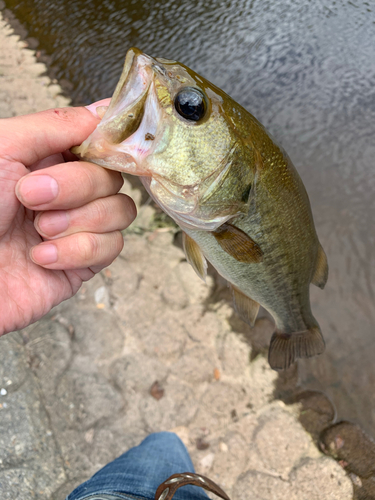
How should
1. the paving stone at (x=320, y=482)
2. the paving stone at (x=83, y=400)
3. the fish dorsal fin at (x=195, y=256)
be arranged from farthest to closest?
1. the paving stone at (x=83, y=400)
2. the paving stone at (x=320, y=482)
3. the fish dorsal fin at (x=195, y=256)

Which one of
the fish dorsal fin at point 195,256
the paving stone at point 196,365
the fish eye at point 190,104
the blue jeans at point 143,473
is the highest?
the fish eye at point 190,104

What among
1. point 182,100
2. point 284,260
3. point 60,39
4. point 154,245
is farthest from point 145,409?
point 60,39

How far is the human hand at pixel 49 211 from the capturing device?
3.68 ft

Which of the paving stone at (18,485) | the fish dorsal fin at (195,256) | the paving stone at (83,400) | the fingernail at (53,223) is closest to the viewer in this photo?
the fingernail at (53,223)

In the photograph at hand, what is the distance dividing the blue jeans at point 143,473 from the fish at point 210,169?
1.14 metres

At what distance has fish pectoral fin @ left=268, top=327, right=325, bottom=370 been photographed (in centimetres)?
201

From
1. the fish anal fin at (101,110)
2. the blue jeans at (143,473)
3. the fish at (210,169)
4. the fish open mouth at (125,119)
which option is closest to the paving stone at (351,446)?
the blue jeans at (143,473)

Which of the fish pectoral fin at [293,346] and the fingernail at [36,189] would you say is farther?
the fish pectoral fin at [293,346]

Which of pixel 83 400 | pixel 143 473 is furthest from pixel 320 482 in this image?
pixel 83 400

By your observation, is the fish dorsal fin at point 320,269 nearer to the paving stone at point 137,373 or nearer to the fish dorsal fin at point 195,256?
the fish dorsal fin at point 195,256

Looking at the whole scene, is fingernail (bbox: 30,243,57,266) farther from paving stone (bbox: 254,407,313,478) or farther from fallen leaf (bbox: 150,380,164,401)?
paving stone (bbox: 254,407,313,478)

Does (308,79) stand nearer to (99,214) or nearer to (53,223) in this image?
(99,214)

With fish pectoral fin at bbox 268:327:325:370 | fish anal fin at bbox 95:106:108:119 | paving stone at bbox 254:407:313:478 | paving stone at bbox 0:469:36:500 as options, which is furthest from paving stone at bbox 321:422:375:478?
fish anal fin at bbox 95:106:108:119

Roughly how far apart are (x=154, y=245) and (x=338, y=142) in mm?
2437
